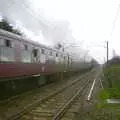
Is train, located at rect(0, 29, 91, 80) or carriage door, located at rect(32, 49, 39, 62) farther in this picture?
carriage door, located at rect(32, 49, 39, 62)

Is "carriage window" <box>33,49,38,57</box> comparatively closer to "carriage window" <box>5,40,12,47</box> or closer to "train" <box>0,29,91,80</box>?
"train" <box>0,29,91,80</box>

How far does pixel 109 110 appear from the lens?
1225 centimetres

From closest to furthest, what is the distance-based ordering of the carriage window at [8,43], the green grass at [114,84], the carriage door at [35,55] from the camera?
1. the carriage window at [8,43]
2. the green grass at [114,84]
3. the carriage door at [35,55]

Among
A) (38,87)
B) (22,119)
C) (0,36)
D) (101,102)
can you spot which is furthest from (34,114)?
(38,87)

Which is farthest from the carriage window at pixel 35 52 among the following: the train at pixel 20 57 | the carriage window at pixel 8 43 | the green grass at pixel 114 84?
the carriage window at pixel 8 43

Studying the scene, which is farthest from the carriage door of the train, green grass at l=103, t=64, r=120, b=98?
green grass at l=103, t=64, r=120, b=98

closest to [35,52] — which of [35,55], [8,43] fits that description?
[35,55]

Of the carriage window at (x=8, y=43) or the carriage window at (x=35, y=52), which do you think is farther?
the carriage window at (x=35, y=52)

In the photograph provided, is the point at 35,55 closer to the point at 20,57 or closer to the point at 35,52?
the point at 35,52

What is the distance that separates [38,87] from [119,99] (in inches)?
358

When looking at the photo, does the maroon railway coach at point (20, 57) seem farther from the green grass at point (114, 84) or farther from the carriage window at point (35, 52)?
the green grass at point (114, 84)

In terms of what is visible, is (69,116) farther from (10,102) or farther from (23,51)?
(23,51)

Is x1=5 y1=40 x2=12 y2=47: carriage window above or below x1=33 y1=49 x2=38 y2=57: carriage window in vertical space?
above

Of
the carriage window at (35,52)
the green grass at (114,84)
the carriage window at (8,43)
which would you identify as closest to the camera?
the carriage window at (8,43)
